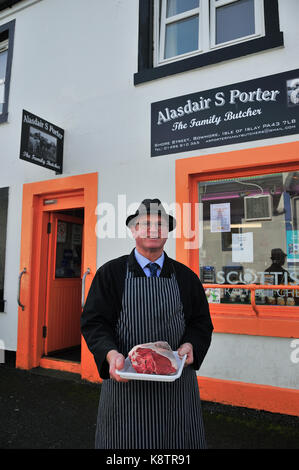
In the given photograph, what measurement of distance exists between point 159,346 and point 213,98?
336 centimetres

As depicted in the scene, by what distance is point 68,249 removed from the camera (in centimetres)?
598

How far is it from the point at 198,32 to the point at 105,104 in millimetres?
1592

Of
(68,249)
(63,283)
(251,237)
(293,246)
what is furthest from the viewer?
(68,249)

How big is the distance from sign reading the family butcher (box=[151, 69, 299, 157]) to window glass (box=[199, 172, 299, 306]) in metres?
0.53

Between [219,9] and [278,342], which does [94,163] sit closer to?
[219,9]

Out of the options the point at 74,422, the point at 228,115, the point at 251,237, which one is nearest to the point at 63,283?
the point at 74,422

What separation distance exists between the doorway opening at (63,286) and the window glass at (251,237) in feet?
8.62

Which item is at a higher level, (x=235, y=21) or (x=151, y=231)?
(x=235, y=21)

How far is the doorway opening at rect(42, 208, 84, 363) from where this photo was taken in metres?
5.46

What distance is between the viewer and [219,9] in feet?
14.7

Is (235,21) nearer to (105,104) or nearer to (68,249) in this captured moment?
(105,104)

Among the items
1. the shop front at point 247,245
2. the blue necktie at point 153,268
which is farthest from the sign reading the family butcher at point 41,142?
the blue necktie at point 153,268

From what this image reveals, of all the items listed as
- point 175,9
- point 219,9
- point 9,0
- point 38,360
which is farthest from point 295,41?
point 38,360

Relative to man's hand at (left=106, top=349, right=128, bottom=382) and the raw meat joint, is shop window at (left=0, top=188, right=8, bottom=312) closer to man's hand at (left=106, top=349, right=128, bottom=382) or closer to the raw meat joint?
man's hand at (left=106, top=349, right=128, bottom=382)
